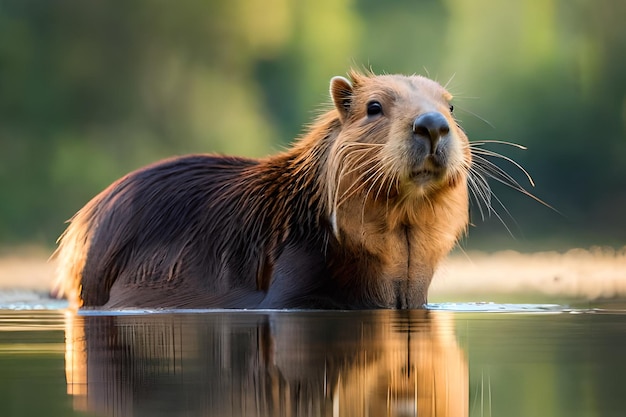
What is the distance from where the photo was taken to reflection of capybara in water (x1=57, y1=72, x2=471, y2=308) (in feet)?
21.2

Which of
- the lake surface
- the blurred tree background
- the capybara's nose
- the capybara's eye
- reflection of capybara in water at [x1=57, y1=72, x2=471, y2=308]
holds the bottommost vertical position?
the lake surface

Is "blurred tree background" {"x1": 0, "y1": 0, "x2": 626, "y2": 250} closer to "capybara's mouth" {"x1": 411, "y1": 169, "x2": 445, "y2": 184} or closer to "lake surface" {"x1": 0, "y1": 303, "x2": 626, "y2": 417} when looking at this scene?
"capybara's mouth" {"x1": 411, "y1": 169, "x2": 445, "y2": 184}

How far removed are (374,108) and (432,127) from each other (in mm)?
577

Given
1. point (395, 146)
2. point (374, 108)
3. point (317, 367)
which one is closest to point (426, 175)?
point (395, 146)

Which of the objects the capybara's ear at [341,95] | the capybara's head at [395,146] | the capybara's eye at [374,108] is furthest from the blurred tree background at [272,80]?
the capybara's eye at [374,108]

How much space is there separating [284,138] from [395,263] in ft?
39.5

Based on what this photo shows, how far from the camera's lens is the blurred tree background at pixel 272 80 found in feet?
61.1

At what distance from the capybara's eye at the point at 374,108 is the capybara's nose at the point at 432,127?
45 cm

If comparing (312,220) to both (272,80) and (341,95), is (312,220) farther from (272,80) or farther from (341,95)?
(272,80)

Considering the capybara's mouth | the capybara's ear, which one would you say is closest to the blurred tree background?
the capybara's ear

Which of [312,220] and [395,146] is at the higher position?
[395,146]

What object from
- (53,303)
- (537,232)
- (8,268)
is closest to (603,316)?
(53,303)

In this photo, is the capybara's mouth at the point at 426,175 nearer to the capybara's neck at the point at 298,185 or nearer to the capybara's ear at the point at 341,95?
the capybara's neck at the point at 298,185

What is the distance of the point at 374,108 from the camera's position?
668 cm
